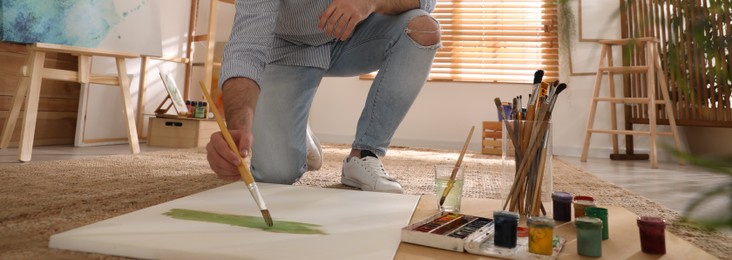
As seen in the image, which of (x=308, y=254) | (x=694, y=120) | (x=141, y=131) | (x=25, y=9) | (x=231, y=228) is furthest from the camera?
(x=141, y=131)

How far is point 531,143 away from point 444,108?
9.40 ft

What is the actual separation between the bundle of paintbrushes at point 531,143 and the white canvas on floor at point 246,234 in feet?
0.65

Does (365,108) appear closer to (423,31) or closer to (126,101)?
(423,31)

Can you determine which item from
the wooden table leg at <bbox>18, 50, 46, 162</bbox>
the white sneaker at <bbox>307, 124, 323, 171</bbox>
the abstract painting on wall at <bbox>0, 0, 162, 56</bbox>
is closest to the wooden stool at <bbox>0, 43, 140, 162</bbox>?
the wooden table leg at <bbox>18, 50, 46, 162</bbox>

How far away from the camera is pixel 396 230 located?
0.68m

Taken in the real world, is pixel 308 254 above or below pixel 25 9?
below

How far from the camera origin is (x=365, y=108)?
4.43 feet

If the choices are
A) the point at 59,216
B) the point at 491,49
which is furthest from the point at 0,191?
the point at 491,49

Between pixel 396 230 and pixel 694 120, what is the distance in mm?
2790

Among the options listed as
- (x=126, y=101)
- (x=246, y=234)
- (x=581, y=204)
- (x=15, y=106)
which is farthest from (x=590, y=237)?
(x=15, y=106)

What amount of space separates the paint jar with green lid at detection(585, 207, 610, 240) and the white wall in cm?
259

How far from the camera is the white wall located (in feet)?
10.7

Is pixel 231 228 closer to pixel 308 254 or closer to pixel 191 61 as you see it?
pixel 308 254

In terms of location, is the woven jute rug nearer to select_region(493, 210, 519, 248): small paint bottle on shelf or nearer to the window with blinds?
select_region(493, 210, 519, 248): small paint bottle on shelf
